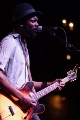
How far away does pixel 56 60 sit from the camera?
833 cm

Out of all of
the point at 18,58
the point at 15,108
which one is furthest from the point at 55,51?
the point at 15,108

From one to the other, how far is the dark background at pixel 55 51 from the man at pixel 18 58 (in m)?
2.77

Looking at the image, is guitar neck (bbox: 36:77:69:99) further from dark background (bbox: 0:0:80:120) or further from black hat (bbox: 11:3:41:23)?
dark background (bbox: 0:0:80:120)

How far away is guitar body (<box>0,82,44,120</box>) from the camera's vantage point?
10.7 feet

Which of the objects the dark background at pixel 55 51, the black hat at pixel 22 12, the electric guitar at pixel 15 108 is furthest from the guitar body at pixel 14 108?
the dark background at pixel 55 51

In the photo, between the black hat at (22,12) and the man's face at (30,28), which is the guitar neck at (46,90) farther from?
the black hat at (22,12)

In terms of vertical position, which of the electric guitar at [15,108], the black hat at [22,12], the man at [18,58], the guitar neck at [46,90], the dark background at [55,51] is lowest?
the dark background at [55,51]

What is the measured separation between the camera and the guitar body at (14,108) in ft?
10.7

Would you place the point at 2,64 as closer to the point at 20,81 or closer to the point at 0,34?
the point at 20,81

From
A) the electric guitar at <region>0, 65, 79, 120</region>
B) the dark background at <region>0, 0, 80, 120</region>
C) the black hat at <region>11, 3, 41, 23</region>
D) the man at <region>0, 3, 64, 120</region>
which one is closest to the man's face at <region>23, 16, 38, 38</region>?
the man at <region>0, 3, 64, 120</region>

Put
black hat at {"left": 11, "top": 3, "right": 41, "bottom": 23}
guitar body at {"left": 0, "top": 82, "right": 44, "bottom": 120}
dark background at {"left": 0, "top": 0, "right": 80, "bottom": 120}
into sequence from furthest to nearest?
dark background at {"left": 0, "top": 0, "right": 80, "bottom": 120} < black hat at {"left": 11, "top": 3, "right": 41, "bottom": 23} < guitar body at {"left": 0, "top": 82, "right": 44, "bottom": 120}

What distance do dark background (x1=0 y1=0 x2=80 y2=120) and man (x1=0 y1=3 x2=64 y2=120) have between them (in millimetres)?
2767

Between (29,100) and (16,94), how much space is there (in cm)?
18

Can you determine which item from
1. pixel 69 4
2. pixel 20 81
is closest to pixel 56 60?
pixel 69 4
